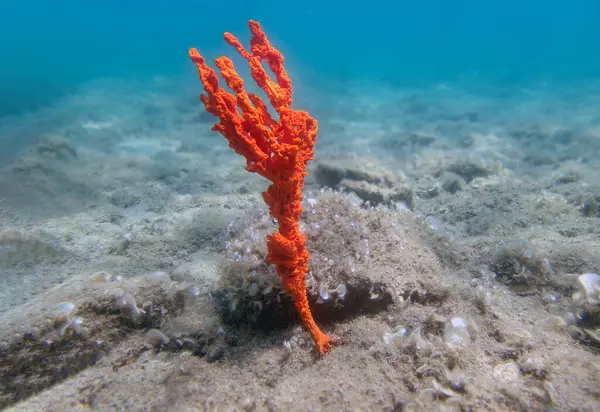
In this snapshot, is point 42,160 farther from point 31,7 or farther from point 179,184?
point 31,7

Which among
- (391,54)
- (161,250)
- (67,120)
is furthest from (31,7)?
(161,250)

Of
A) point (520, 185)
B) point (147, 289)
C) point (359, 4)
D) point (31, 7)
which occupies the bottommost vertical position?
point (147, 289)

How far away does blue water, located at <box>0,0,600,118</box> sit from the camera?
34062 millimetres

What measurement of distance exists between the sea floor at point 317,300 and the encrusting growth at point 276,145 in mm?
539

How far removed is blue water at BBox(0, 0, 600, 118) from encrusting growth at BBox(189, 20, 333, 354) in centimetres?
2400

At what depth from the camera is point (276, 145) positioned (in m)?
2.23

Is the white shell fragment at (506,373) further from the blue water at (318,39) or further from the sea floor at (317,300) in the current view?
the blue water at (318,39)

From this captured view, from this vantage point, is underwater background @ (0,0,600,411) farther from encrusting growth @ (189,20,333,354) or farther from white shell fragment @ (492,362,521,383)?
encrusting growth @ (189,20,333,354)

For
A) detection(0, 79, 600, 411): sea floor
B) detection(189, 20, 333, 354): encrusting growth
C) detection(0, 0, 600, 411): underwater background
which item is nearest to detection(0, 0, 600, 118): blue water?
detection(0, 0, 600, 411): underwater background

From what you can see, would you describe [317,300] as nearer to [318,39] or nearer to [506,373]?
[506,373]

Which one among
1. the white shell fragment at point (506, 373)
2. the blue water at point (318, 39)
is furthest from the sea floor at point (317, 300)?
the blue water at point (318, 39)

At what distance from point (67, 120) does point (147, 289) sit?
1704 cm

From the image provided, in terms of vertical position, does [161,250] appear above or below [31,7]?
below

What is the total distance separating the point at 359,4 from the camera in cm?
12019
